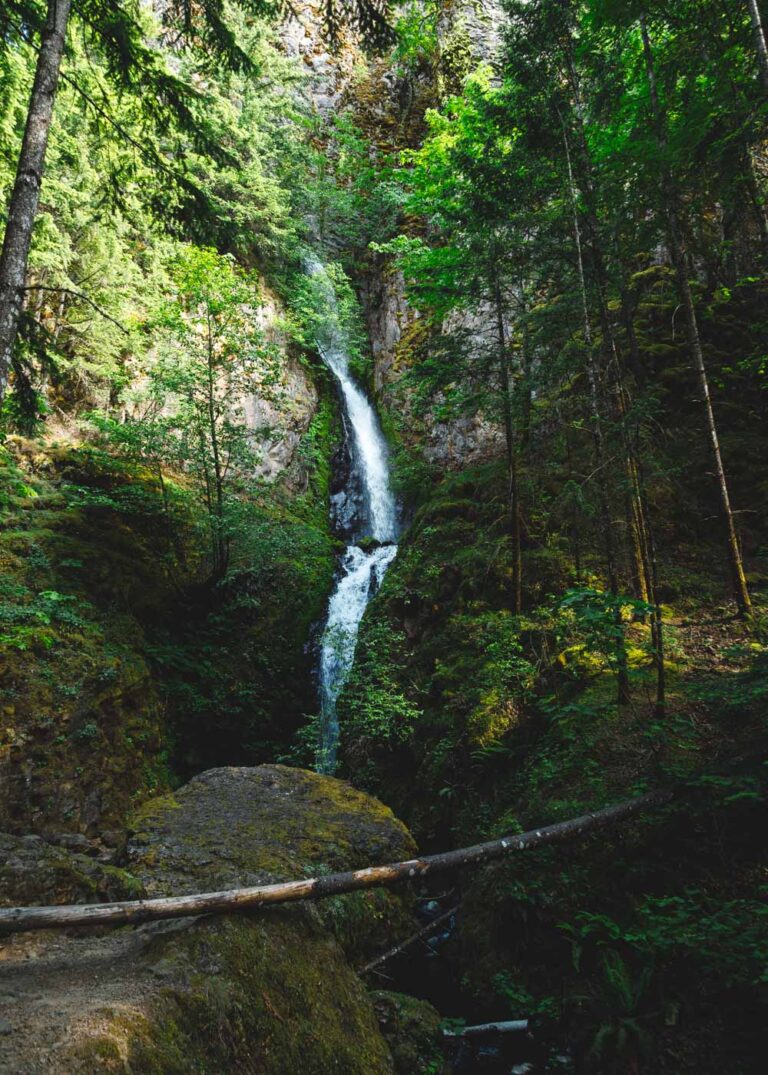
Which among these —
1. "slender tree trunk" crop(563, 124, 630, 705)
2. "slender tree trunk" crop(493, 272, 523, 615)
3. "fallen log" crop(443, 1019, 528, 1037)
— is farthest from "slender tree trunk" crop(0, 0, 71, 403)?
"slender tree trunk" crop(493, 272, 523, 615)

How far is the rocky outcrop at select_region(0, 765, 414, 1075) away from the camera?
2105mm

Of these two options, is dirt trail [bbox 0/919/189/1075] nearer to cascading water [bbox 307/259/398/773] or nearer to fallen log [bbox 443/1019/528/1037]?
fallen log [bbox 443/1019/528/1037]

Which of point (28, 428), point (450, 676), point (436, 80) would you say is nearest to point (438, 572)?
point (450, 676)

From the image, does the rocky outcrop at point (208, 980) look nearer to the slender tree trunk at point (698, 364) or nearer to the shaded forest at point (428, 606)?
the shaded forest at point (428, 606)

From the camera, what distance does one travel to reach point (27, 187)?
468cm

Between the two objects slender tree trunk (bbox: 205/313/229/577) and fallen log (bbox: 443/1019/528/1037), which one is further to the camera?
slender tree trunk (bbox: 205/313/229/577)

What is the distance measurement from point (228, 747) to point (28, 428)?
7285 mm

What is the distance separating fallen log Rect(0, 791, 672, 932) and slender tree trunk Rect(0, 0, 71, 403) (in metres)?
3.96

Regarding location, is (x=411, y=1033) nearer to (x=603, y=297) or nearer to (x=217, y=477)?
(x=603, y=297)

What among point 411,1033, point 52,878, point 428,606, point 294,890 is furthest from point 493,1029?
point 428,606

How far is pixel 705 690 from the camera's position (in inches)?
219

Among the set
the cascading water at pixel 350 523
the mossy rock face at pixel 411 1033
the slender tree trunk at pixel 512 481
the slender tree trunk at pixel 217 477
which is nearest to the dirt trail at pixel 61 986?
the mossy rock face at pixel 411 1033

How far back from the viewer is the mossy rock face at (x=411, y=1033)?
3.55m

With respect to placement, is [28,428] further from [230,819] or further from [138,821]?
[230,819]
